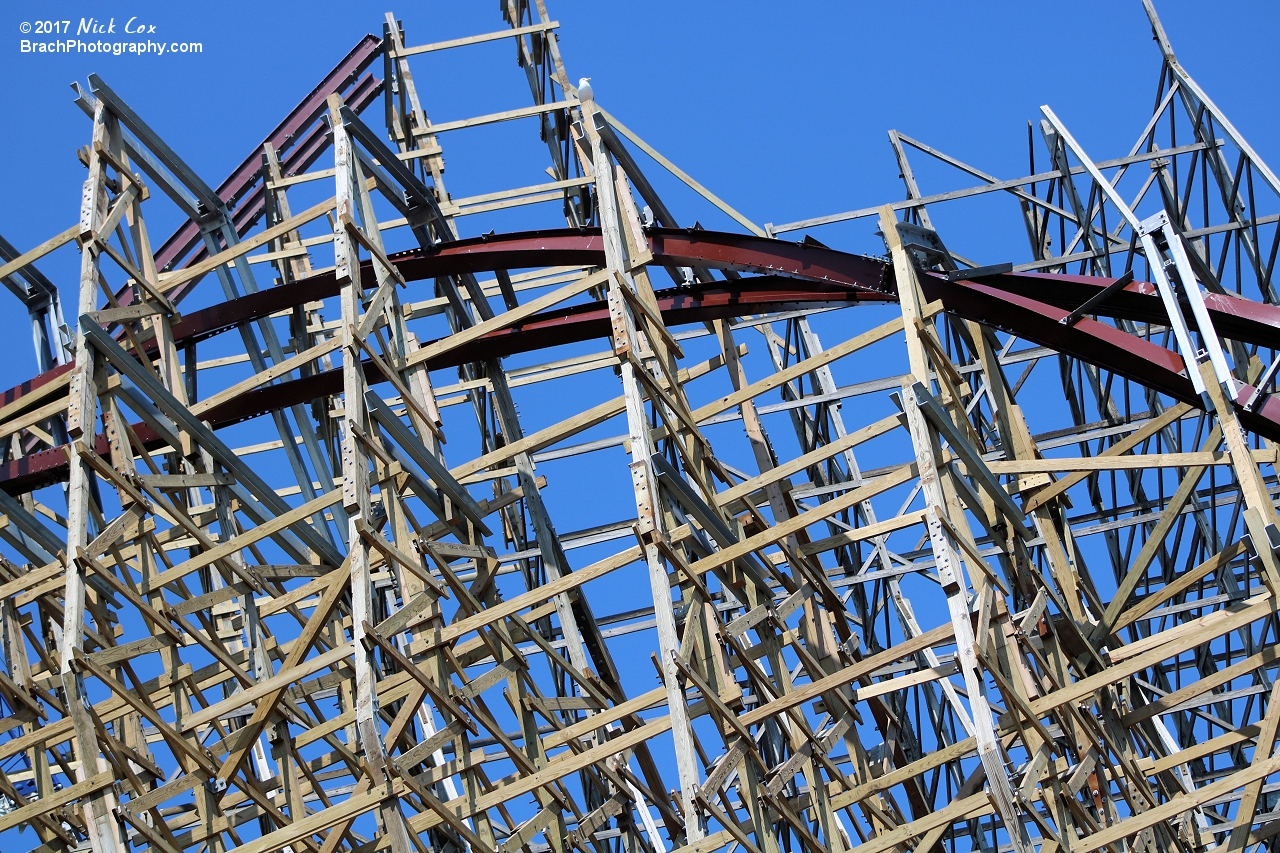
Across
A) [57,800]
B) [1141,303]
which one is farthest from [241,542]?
[1141,303]

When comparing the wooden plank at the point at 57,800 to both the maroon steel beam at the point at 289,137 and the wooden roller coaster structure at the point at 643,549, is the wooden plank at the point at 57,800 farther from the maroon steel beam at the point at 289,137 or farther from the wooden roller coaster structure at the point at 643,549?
the maroon steel beam at the point at 289,137

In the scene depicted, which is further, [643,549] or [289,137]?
[289,137]

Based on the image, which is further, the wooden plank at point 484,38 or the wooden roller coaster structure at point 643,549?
the wooden plank at point 484,38

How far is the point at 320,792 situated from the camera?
13180mm

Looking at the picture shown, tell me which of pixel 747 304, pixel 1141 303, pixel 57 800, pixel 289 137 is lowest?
pixel 57 800

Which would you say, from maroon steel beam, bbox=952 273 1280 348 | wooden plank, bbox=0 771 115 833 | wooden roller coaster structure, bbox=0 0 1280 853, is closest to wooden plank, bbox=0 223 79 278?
wooden roller coaster structure, bbox=0 0 1280 853

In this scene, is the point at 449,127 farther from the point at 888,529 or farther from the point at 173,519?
the point at 888,529

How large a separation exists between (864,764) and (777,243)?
14.6 feet

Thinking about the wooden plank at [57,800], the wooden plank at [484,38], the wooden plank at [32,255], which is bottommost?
the wooden plank at [57,800]

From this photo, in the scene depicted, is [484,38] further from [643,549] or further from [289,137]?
[643,549]

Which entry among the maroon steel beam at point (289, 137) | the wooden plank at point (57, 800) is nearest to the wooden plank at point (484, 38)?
the maroon steel beam at point (289, 137)

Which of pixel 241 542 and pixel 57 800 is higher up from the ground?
pixel 241 542

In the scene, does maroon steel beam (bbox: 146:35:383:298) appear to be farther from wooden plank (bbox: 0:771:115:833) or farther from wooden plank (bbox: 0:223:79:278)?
wooden plank (bbox: 0:771:115:833)

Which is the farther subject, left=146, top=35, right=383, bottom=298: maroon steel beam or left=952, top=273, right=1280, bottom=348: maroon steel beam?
left=146, top=35, right=383, bottom=298: maroon steel beam
